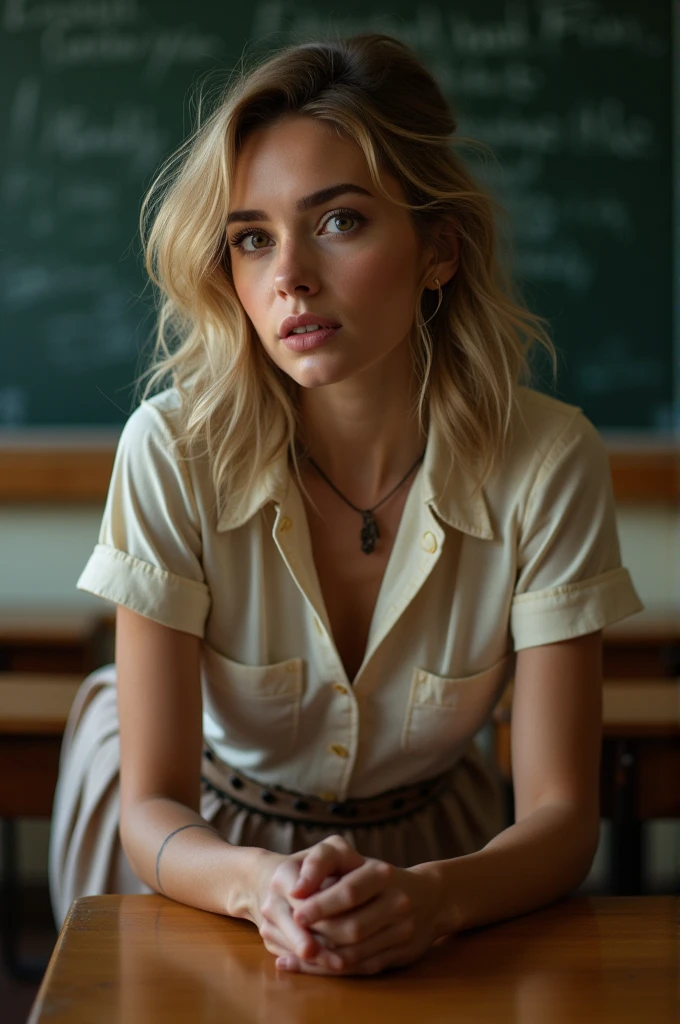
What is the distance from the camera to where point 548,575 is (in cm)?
136

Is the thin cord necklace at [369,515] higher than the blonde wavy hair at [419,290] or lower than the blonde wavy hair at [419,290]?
lower

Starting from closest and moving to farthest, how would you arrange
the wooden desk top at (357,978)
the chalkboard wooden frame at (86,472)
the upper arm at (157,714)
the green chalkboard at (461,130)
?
the wooden desk top at (357,978)
the upper arm at (157,714)
the chalkboard wooden frame at (86,472)
the green chalkboard at (461,130)

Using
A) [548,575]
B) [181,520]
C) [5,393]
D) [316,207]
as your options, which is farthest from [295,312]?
[5,393]

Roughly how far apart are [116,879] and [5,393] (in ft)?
7.47

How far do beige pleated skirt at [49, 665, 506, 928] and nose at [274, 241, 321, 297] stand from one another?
2.25ft

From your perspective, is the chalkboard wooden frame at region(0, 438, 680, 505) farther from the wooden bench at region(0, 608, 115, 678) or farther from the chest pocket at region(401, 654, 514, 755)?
the chest pocket at region(401, 654, 514, 755)

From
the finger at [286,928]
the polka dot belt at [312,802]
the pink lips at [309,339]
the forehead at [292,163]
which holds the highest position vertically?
the forehead at [292,163]

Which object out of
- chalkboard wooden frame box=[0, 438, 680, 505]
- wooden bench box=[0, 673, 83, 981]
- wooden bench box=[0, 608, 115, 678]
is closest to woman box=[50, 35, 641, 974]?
wooden bench box=[0, 673, 83, 981]

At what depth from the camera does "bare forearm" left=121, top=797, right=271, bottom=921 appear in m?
1.03

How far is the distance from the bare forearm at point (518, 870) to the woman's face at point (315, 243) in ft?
1.76

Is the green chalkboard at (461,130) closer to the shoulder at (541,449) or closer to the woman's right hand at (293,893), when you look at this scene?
the shoulder at (541,449)

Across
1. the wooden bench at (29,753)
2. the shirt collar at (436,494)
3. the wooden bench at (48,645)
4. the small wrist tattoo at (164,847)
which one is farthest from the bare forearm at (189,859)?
the wooden bench at (48,645)

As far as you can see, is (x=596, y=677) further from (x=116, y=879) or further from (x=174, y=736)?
(x=116, y=879)

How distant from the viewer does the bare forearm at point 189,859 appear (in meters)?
1.03
